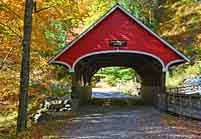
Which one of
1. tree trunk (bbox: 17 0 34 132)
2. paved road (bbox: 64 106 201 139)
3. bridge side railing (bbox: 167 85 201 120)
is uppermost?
tree trunk (bbox: 17 0 34 132)

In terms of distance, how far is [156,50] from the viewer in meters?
21.0

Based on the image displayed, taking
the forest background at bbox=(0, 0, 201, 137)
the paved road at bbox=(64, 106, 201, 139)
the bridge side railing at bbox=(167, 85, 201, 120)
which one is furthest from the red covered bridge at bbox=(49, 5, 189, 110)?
the paved road at bbox=(64, 106, 201, 139)

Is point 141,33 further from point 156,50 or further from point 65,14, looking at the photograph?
point 65,14

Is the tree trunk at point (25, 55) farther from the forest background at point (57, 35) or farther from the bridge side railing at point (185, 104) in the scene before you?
the bridge side railing at point (185, 104)

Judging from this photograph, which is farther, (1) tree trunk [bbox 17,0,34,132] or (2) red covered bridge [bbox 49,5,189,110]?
(2) red covered bridge [bbox 49,5,189,110]

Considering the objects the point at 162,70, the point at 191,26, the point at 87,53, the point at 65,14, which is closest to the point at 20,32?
the point at 65,14

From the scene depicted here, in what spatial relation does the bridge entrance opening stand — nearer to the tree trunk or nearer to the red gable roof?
the red gable roof

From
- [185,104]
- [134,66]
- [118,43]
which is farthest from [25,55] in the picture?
[134,66]

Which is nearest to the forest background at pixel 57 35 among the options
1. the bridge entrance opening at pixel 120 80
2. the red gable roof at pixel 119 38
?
the bridge entrance opening at pixel 120 80

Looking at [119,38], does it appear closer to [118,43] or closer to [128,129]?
[118,43]

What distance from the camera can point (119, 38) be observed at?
21.0 meters

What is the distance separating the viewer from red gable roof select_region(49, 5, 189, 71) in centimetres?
2092

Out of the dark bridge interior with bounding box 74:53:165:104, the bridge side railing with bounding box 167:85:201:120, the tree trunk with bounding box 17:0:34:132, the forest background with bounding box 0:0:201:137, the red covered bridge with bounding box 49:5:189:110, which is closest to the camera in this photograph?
the tree trunk with bounding box 17:0:34:132

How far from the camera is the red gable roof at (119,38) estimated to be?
2092cm
